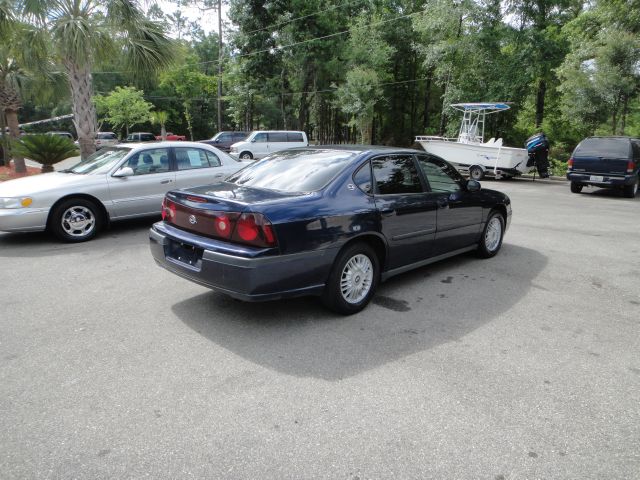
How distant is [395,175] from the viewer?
478cm

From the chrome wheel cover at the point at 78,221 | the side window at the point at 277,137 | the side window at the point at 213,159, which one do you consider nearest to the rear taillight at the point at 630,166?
the side window at the point at 213,159

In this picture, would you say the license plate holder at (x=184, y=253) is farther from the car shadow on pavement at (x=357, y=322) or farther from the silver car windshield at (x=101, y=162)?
the silver car windshield at (x=101, y=162)

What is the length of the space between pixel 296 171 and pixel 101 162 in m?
4.78

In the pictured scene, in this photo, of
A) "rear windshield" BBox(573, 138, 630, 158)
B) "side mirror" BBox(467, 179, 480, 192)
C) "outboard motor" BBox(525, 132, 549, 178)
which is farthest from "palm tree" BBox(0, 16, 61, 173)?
"outboard motor" BBox(525, 132, 549, 178)

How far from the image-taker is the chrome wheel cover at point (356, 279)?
4188 millimetres

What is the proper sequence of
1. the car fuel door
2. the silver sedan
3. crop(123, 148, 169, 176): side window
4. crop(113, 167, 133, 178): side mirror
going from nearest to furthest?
the car fuel door < the silver sedan < crop(113, 167, 133, 178): side mirror < crop(123, 148, 169, 176): side window

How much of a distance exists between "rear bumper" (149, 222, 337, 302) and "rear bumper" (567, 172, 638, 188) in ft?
39.7

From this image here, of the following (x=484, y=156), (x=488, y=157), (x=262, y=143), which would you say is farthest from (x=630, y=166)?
(x=262, y=143)

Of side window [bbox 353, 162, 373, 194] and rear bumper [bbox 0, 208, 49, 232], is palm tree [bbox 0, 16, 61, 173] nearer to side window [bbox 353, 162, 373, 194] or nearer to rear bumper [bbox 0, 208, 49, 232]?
rear bumper [bbox 0, 208, 49, 232]

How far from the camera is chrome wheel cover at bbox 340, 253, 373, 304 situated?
13.7 feet

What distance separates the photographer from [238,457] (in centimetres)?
240

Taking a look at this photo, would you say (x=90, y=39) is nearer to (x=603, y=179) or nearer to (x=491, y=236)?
(x=491, y=236)

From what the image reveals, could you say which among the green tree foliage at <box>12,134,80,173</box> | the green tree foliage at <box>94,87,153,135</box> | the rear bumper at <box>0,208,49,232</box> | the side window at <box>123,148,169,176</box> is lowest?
the rear bumper at <box>0,208,49,232</box>

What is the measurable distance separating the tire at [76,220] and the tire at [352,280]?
190 inches
